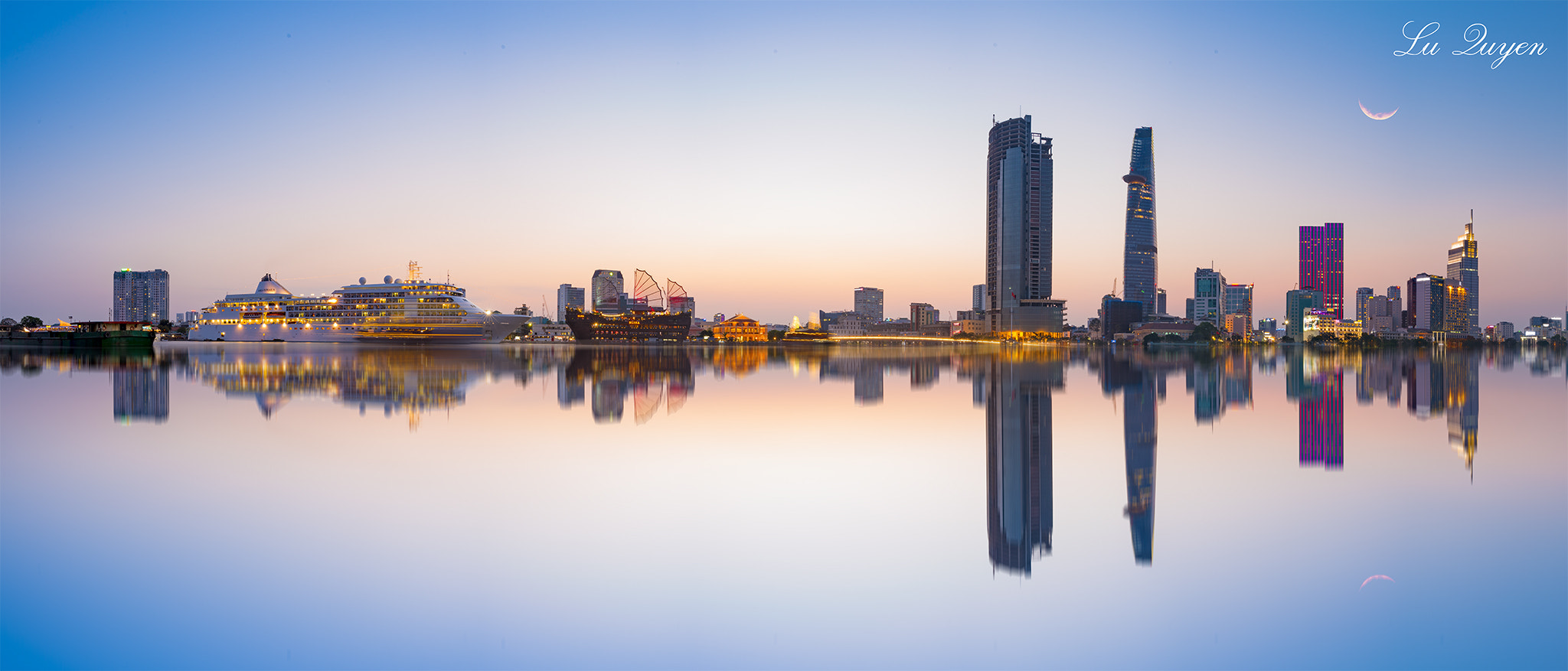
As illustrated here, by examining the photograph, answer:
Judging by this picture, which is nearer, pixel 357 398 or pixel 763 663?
pixel 763 663

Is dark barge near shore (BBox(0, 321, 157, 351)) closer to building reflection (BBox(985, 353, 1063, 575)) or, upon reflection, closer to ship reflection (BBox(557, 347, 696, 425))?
ship reflection (BBox(557, 347, 696, 425))

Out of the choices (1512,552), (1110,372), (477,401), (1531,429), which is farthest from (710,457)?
(1110,372)

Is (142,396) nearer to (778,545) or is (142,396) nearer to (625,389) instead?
(625,389)

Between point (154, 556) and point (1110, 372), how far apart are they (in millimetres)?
40996

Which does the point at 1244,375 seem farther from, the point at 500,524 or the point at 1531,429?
the point at 500,524

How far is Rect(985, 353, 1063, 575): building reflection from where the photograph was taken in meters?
7.20

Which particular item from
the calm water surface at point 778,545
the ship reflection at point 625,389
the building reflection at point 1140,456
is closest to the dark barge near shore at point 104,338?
the ship reflection at point 625,389

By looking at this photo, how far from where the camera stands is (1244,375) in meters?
39.0

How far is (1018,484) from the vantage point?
9922 millimetres

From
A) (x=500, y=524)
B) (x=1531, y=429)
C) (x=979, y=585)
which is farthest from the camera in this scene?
(x=1531, y=429)

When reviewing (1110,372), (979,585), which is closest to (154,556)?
(979,585)

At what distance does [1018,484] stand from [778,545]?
13.5 feet

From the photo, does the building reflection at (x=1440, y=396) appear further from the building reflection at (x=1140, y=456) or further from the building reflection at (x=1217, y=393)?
the building reflection at (x=1140, y=456)

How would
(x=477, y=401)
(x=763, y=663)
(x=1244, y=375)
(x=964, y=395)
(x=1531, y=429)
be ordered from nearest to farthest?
(x=763, y=663), (x=1531, y=429), (x=477, y=401), (x=964, y=395), (x=1244, y=375)
